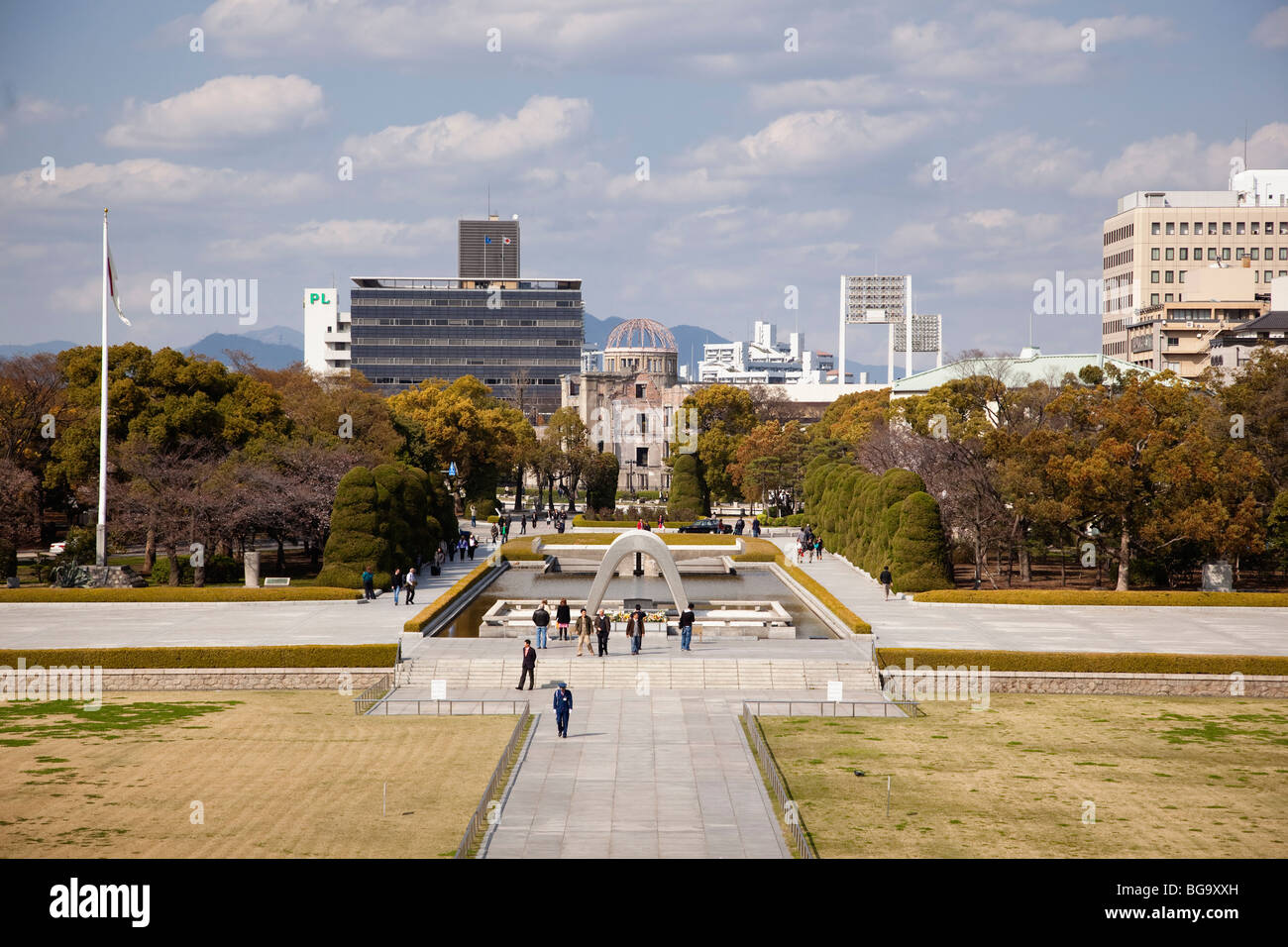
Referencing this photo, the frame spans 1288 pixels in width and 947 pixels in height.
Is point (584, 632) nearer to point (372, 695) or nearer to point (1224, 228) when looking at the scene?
point (372, 695)

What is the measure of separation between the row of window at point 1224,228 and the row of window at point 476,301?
84694mm

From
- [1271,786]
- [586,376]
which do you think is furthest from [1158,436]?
[586,376]

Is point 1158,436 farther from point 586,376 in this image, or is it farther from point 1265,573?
point 586,376

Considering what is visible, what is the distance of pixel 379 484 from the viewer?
50.7 metres

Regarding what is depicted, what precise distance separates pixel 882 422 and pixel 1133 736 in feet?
191

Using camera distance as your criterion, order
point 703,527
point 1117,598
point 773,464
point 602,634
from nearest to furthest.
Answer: point 602,634 → point 1117,598 → point 703,527 → point 773,464

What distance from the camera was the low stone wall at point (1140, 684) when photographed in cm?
3256

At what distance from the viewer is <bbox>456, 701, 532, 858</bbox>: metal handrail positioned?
18.2m

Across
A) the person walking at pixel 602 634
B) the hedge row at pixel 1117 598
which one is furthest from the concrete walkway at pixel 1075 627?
the person walking at pixel 602 634

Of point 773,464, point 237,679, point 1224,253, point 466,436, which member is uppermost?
point 1224,253

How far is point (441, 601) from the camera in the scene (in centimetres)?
4353

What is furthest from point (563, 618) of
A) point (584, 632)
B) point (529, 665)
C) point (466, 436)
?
point (466, 436)

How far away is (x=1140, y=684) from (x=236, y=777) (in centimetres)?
2317

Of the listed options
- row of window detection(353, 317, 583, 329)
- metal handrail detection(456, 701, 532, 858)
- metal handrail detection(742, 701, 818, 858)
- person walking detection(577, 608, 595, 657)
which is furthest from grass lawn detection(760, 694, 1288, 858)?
row of window detection(353, 317, 583, 329)
